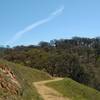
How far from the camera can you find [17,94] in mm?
16266

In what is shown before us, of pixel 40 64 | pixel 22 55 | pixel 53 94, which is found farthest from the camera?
pixel 22 55

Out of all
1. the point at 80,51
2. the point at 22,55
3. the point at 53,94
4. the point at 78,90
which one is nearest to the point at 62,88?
the point at 78,90

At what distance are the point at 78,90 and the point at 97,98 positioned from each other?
187 centimetres

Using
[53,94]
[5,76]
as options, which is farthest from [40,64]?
[5,76]

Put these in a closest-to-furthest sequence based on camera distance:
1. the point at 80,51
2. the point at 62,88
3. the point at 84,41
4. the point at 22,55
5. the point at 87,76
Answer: the point at 62,88, the point at 87,76, the point at 22,55, the point at 80,51, the point at 84,41

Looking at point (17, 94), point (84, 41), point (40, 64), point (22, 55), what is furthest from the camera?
point (84, 41)

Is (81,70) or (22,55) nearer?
(81,70)

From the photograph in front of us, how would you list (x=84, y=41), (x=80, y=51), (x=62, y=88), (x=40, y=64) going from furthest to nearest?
(x=84, y=41) → (x=80, y=51) → (x=40, y=64) → (x=62, y=88)

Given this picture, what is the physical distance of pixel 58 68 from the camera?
84.3 m

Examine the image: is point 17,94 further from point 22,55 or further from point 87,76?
point 22,55

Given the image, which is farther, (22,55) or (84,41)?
(84,41)

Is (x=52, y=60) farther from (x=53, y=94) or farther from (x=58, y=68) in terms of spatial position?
(x=53, y=94)

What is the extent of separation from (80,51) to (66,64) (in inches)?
1804

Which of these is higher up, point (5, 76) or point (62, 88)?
point (5, 76)
